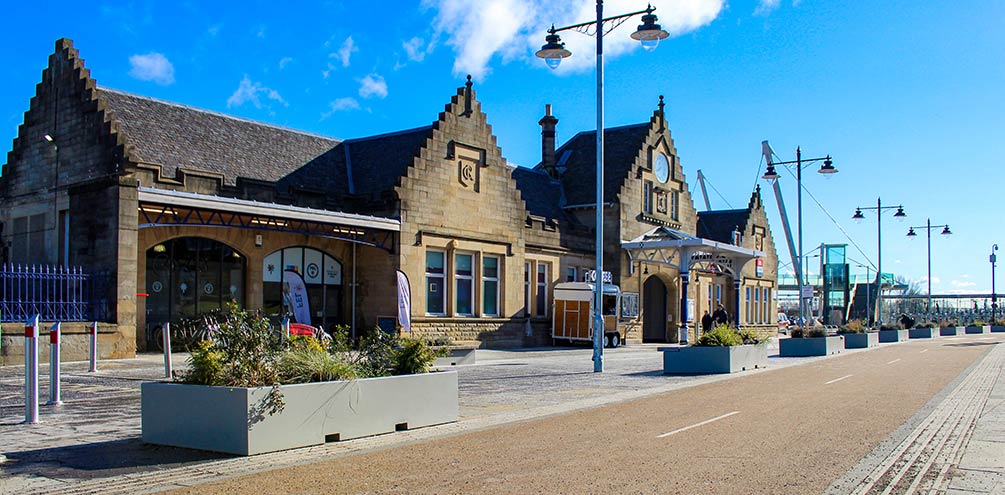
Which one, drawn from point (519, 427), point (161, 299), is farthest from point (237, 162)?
point (519, 427)

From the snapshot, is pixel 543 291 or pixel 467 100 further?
pixel 543 291

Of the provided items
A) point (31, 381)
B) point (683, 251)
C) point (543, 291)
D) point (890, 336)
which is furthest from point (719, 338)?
point (890, 336)

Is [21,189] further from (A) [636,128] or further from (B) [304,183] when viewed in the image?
(A) [636,128]

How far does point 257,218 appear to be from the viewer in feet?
86.1

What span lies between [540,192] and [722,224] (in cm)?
1966

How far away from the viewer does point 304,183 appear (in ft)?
100

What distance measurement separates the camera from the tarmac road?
8.28m

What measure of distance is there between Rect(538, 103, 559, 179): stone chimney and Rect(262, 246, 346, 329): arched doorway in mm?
17632

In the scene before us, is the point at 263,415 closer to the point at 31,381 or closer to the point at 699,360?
the point at 31,381

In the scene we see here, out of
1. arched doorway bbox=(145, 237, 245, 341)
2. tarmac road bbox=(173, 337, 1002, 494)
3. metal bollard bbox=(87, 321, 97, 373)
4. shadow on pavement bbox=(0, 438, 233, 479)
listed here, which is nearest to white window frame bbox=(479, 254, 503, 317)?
arched doorway bbox=(145, 237, 245, 341)

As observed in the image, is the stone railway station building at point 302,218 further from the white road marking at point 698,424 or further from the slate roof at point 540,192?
the white road marking at point 698,424

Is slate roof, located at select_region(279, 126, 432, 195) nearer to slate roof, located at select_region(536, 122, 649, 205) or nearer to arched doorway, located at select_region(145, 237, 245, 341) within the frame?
arched doorway, located at select_region(145, 237, 245, 341)

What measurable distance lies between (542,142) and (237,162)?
21.1 metres

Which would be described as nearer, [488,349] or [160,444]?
[160,444]
